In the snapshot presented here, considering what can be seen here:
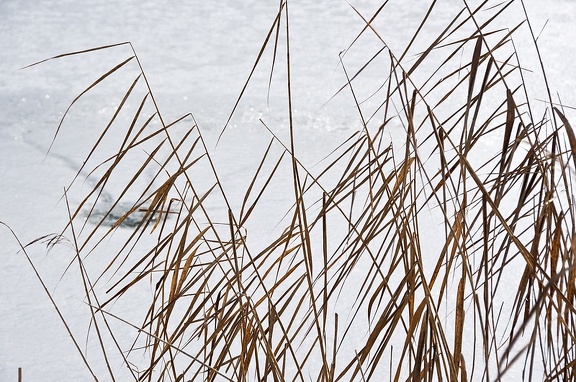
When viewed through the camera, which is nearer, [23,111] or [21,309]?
[21,309]

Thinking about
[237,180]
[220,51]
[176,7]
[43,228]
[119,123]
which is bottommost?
[43,228]

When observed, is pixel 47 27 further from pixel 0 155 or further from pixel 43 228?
pixel 43 228

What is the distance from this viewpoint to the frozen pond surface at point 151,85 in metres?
1.34

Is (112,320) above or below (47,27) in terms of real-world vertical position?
below

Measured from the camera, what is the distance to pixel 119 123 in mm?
2084

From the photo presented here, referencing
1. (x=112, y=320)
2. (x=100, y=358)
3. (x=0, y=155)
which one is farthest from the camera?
(x=0, y=155)

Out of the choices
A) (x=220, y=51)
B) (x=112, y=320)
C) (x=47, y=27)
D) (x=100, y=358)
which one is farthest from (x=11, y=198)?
(x=47, y=27)

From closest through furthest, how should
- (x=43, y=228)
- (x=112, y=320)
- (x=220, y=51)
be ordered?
1. (x=112, y=320)
2. (x=43, y=228)
3. (x=220, y=51)

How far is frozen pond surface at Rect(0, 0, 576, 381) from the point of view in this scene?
1.34 metres

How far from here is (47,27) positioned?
2559 mm

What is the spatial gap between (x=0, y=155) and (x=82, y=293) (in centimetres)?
66

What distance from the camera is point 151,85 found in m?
2.21

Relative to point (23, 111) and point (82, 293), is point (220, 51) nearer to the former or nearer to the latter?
point (23, 111)

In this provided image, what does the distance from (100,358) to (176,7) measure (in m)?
1.78
